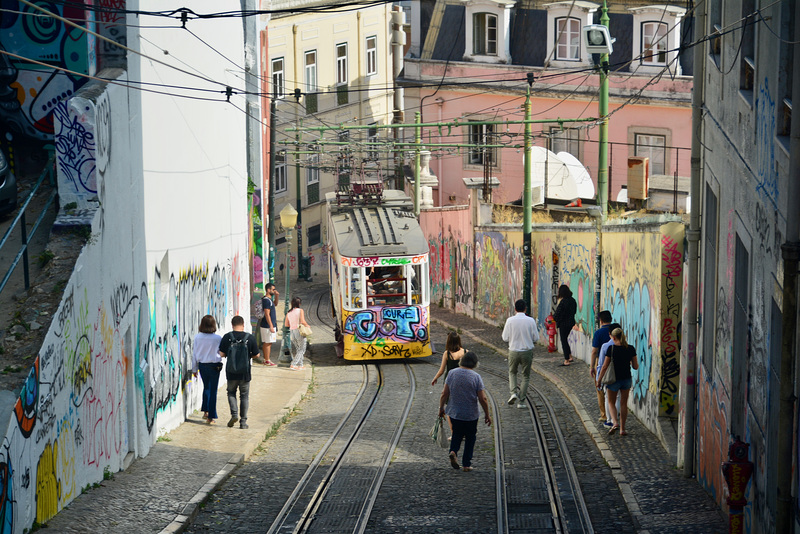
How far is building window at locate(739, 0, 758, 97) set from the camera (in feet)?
32.8

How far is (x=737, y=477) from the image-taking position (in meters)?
8.85

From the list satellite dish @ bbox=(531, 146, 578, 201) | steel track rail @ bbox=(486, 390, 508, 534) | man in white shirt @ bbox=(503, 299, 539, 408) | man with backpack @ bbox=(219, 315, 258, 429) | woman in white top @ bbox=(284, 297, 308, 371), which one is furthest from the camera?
satellite dish @ bbox=(531, 146, 578, 201)

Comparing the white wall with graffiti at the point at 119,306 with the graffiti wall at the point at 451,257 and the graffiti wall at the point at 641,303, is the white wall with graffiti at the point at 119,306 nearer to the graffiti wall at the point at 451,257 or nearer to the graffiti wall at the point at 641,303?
the graffiti wall at the point at 641,303

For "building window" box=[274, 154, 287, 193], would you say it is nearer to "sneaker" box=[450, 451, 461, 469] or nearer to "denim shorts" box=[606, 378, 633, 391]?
"denim shorts" box=[606, 378, 633, 391]

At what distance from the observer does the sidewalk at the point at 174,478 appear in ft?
33.2

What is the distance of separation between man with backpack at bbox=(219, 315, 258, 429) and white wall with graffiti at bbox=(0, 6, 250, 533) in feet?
2.77

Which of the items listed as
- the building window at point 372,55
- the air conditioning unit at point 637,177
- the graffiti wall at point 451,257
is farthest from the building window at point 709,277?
the building window at point 372,55

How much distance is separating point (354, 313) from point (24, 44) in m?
10.7

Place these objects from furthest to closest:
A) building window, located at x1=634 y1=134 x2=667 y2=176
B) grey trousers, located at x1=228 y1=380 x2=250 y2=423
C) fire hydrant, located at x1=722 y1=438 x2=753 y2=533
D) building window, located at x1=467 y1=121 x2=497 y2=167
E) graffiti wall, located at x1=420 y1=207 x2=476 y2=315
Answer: building window, located at x1=467 y1=121 x2=497 y2=167, building window, located at x1=634 y1=134 x2=667 y2=176, graffiti wall, located at x1=420 y1=207 x2=476 y2=315, grey trousers, located at x1=228 y1=380 x2=250 y2=423, fire hydrant, located at x1=722 y1=438 x2=753 y2=533

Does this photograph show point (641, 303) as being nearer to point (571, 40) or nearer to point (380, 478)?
point (380, 478)

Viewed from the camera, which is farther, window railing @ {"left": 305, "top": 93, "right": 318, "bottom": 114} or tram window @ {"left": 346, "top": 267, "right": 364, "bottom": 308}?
window railing @ {"left": 305, "top": 93, "right": 318, "bottom": 114}

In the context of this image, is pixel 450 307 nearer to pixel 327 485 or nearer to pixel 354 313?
pixel 354 313

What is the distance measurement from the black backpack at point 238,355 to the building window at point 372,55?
39.7 metres

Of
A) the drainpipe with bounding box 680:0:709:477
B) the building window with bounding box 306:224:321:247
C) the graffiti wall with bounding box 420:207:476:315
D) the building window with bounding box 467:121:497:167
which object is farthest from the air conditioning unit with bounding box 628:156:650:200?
the building window with bounding box 306:224:321:247
